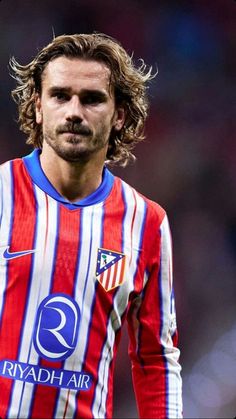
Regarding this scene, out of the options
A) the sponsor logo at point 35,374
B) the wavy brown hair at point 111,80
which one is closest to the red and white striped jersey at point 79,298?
the sponsor logo at point 35,374

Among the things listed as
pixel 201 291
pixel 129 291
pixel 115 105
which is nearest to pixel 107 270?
pixel 129 291

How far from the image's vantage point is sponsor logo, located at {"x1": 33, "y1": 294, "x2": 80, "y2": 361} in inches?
98.3

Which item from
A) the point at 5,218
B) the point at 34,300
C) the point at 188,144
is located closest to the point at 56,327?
the point at 34,300

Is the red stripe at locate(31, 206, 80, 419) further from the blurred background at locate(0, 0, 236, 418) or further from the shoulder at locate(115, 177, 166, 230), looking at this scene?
the blurred background at locate(0, 0, 236, 418)

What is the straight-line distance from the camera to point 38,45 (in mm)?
5438

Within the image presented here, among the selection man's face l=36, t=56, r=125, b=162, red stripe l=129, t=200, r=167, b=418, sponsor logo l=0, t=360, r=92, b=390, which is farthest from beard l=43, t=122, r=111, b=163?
sponsor logo l=0, t=360, r=92, b=390

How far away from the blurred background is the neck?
244 centimetres

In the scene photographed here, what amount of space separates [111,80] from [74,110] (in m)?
0.32

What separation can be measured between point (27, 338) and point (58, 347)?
0.32 feet

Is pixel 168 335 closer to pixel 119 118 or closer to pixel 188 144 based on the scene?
pixel 119 118

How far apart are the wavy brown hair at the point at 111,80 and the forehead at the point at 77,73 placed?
0.03 metres

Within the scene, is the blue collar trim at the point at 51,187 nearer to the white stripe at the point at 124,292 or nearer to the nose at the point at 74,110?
the white stripe at the point at 124,292

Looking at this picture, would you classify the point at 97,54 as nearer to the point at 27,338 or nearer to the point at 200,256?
the point at 27,338

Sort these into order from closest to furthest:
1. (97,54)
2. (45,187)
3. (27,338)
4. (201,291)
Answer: (27,338) < (45,187) < (97,54) < (201,291)
